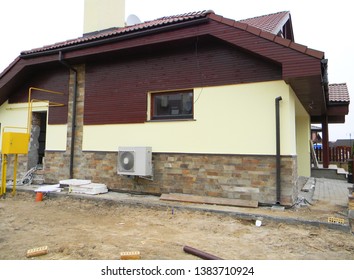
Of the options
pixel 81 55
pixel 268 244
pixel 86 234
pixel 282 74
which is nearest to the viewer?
pixel 268 244

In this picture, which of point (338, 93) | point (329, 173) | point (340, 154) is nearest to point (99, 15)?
point (338, 93)

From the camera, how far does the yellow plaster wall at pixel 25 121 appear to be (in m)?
8.62

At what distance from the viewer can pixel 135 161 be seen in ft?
22.1

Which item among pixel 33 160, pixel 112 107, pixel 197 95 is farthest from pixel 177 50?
pixel 33 160

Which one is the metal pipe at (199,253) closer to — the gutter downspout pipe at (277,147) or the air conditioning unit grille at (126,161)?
the gutter downspout pipe at (277,147)

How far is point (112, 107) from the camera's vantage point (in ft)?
25.6

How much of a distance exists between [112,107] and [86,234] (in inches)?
170

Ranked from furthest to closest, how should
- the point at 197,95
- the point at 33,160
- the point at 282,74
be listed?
the point at 33,160, the point at 197,95, the point at 282,74

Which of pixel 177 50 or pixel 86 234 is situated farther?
pixel 177 50

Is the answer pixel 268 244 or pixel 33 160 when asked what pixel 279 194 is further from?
pixel 33 160

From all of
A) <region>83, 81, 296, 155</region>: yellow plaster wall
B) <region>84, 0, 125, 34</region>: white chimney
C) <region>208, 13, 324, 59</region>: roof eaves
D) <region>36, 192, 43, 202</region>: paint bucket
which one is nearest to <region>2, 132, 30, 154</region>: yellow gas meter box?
<region>36, 192, 43, 202</region>: paint bucket

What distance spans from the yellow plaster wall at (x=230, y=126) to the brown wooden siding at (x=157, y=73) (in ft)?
0.96

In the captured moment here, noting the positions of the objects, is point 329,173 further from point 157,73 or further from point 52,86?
point 52,86

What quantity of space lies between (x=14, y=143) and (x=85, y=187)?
8.10 ft
